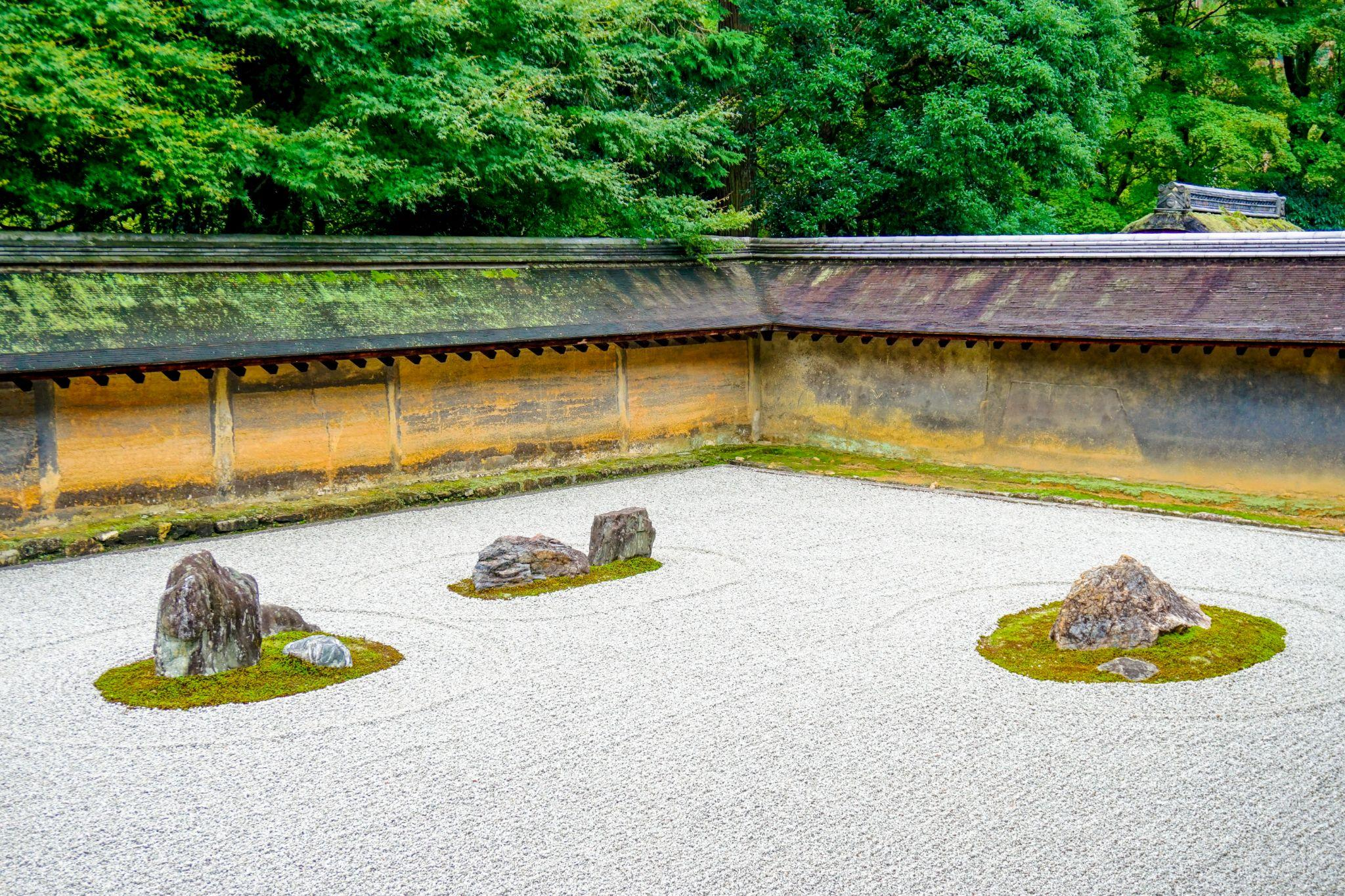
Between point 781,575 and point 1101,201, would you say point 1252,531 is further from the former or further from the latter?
point 1101,201

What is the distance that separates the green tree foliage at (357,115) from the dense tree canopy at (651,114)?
0.04 metres

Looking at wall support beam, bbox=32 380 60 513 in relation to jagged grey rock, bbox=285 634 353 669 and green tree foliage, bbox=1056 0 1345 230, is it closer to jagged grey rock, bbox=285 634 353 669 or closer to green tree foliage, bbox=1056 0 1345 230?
jagged grey rock, bbox=285 634 353 669

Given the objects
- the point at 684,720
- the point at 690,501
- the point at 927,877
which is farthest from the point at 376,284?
the point at 927,877

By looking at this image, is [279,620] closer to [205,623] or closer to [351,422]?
[205,623]

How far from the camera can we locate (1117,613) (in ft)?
27.4

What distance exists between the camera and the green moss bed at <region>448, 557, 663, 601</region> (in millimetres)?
10086

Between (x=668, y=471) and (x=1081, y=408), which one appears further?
(x=668, y=471)

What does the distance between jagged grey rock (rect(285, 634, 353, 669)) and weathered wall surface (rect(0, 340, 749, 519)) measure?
4.87 meters

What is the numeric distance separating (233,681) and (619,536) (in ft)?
13.5

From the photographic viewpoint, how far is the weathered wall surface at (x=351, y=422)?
11531mm

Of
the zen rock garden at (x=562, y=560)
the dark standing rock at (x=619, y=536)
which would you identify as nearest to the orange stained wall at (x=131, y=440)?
the zen rock garden at (x=562, y=560)

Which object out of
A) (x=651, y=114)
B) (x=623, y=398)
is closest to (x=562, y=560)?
(x=623, y=398)

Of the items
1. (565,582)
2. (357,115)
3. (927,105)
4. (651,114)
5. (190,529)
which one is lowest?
(565,582)

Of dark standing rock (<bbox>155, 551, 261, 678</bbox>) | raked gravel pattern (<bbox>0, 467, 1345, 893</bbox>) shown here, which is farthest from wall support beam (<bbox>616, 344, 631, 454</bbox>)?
dark standing rock (<bbox>155, 551, 261, 678</bbox>)
